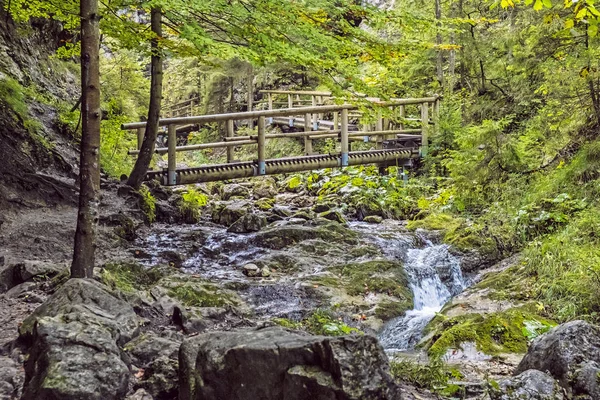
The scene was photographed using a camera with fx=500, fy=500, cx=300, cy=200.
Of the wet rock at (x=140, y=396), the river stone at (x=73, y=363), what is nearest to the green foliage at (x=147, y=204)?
the river stone at (x=73, y=363)

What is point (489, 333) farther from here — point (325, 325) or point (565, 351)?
point (325, 325)

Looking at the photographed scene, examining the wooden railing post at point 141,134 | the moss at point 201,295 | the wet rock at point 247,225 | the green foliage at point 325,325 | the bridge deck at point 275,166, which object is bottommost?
the green foliage at point 325,325

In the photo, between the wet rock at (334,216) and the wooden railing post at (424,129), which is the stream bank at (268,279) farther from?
the wooden railing post at (424,129)

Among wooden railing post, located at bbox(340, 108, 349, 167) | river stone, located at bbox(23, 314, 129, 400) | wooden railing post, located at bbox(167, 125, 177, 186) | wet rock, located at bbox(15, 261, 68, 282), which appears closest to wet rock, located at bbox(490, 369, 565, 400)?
river stone, located at bbox(23, 314, 129, 400)

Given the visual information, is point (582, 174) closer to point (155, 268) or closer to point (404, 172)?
point (404, 172)

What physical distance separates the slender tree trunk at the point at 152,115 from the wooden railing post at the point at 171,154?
456 millimetres

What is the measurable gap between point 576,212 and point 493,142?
2.32 meters

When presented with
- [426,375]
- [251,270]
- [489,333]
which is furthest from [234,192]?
[426,375]

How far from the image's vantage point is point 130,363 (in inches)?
132

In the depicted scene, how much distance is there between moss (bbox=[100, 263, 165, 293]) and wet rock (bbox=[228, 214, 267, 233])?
97.7 inches

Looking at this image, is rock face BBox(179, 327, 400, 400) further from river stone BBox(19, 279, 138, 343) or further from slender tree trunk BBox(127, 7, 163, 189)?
slender tree trunk BBox(127, 7, 163, 189)

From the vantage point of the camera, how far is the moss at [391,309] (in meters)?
6.25

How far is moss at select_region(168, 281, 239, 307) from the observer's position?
5.83 m

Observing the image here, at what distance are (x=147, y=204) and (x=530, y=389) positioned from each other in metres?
7.55
